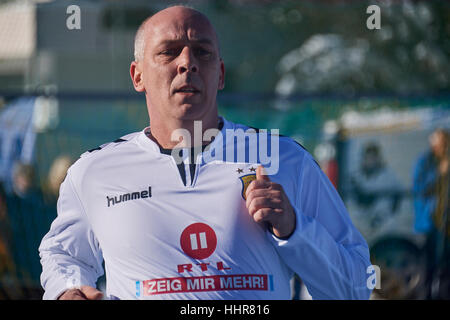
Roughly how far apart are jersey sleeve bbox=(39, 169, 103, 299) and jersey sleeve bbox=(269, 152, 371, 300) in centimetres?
74

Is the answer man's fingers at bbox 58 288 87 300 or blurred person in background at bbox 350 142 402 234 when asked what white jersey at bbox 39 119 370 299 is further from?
blurred person in background at bbox 350 142 402 234

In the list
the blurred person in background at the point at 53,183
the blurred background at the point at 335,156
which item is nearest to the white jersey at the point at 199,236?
the blurred background at the point at 335,156

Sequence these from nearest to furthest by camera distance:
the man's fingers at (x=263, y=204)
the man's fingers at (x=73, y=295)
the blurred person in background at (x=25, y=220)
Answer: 1. the man's fingers at (x=263, y=204)
2. the man's fingers at (x=73, y=295)
3. the blurred person in background at (x=25, y=220)

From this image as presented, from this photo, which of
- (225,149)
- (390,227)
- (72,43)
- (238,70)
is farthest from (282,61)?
(225,149)

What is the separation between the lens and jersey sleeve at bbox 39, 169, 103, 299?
7.71 feet

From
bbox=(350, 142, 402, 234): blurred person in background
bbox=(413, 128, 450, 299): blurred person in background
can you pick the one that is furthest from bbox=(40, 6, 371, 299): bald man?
bbox=(413, 128, 450, 299): blurred person in background

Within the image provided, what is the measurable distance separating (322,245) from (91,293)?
0.81 m

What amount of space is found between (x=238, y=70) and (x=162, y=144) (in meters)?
14.7

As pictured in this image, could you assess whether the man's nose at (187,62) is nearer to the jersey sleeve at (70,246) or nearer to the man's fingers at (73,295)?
the jersey sleeve at (70,246)

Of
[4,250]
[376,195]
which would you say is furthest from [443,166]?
[4,250]

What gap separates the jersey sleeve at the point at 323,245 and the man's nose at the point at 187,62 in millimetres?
544

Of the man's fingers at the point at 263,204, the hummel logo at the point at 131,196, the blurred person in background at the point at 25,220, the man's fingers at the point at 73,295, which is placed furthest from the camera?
the blurred person in background at the point at 25,220

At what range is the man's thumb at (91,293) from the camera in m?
2.09
